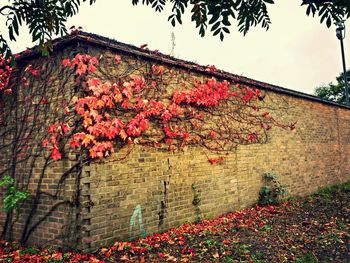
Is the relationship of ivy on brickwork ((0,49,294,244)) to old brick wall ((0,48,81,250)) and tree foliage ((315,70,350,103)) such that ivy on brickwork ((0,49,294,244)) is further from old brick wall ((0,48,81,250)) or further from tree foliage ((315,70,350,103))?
tree foliage ((315,70,350,103))

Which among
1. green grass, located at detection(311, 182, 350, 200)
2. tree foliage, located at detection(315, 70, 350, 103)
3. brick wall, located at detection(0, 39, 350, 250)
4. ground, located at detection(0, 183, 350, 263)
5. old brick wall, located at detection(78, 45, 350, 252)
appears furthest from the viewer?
tree foliage, located at detection(315, 70, 350, 103)

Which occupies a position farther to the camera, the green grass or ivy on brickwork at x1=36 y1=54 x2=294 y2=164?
the green grass

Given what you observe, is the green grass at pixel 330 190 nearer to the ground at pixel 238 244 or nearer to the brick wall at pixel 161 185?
the brick wall at pixel 161 185

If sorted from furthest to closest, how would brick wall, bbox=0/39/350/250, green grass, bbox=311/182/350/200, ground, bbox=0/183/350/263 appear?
1. green grass, bbox=311/182/350/200
2. brick wall, bbox=0/39/350/250
3. ground, bbox=0/183/350/263

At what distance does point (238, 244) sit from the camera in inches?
193

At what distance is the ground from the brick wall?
0.78 feet

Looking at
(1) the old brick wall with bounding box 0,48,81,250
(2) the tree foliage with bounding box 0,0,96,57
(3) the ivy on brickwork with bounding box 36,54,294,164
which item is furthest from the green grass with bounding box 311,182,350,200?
(2) the tree foliage with bounding box 0,0,96,57

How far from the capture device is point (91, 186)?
459 centimetres

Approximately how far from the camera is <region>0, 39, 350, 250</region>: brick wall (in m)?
4.59

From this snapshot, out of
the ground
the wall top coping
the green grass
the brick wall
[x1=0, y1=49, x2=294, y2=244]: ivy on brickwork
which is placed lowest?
the ground

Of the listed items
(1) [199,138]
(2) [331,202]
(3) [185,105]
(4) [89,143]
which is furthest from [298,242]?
(2) [331,202]

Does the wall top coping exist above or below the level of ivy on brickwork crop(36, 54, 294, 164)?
above

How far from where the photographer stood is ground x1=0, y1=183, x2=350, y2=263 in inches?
171

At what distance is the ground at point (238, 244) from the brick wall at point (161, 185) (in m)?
0.24
